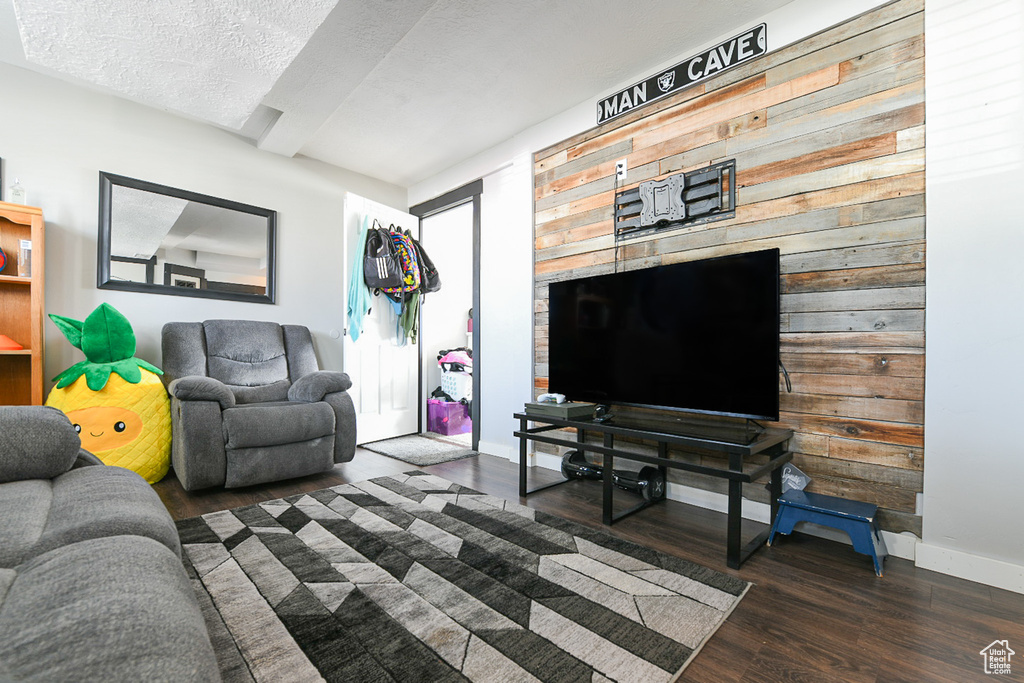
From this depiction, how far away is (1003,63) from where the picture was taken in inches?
64.1

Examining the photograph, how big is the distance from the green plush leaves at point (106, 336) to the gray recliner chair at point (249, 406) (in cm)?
25

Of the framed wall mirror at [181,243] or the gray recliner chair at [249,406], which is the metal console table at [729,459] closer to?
the gray recliner chair at [249,406]

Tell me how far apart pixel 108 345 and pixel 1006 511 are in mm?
4283

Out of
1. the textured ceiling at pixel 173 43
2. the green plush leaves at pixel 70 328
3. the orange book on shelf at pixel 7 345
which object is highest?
the textured ceiling at pixel 173 43

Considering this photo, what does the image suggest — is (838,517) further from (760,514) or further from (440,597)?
(440,597)

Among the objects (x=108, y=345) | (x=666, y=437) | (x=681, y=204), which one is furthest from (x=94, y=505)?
(x=681, y=204)

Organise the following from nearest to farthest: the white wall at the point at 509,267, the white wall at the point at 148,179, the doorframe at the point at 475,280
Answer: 1. the white wall at the point at 148,179
2. the white wall at the point at 509,267
3. the doorframe at the point at 475,280

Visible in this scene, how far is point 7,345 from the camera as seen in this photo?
243cm

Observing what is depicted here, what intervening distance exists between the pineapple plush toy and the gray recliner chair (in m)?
0.09

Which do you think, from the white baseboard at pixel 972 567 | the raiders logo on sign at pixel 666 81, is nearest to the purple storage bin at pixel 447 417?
the raiders logo on sign at pixel 666 81

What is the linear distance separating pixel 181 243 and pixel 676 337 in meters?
3.42

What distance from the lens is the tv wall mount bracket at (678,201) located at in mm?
2361

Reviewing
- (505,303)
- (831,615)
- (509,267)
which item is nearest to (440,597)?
(831,615)

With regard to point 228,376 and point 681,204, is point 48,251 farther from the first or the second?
point 681,204
